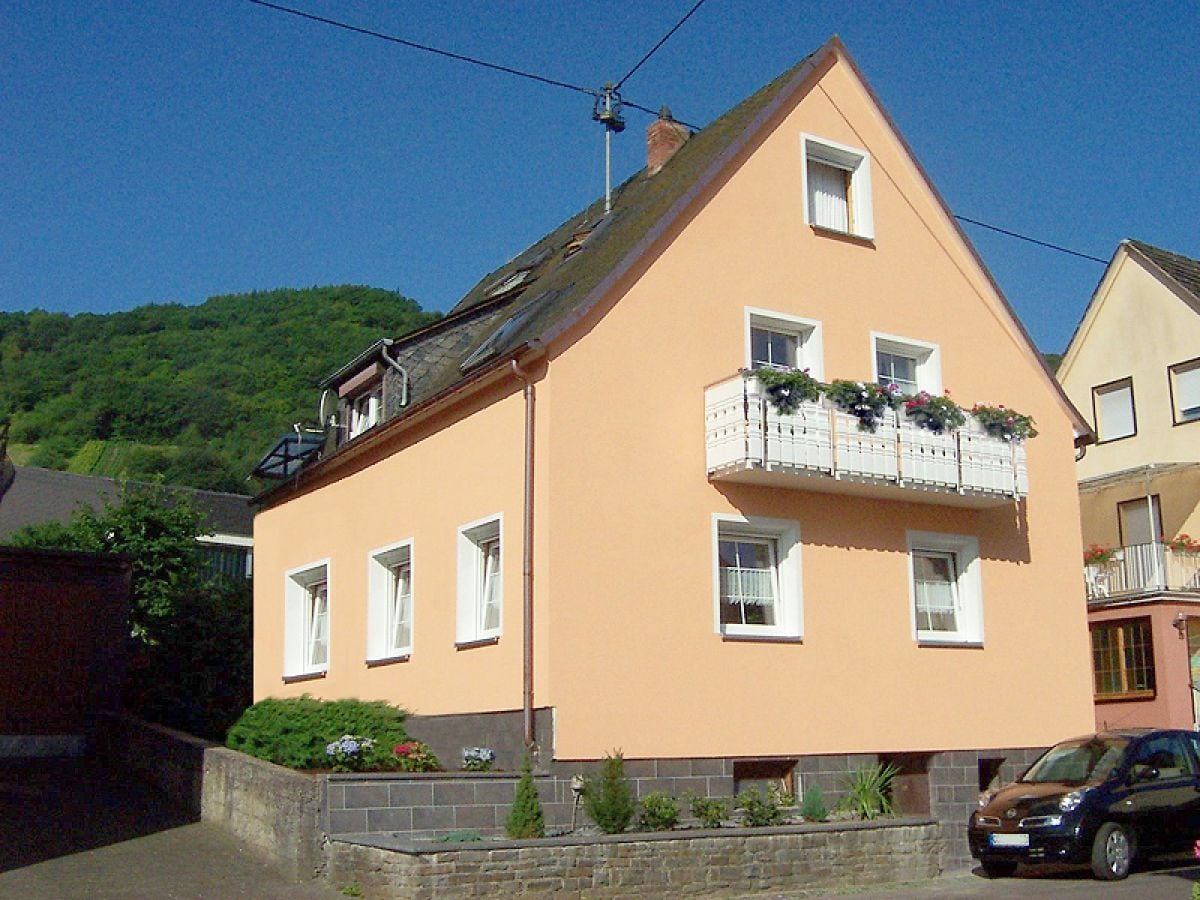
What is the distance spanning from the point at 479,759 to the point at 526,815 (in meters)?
1.37

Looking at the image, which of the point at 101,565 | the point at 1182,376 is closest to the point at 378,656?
the point at 101,565

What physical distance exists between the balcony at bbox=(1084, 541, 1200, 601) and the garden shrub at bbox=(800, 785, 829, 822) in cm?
1326

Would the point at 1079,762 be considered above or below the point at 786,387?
below

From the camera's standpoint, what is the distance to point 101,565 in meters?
23.1

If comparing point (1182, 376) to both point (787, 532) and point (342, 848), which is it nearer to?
point (787, 532)

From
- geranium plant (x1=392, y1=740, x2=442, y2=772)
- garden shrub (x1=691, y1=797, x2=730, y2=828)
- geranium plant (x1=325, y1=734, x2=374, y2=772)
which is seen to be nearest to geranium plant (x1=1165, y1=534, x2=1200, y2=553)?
garden shrub (x1=691, y1=797, x2=730, y2=828)

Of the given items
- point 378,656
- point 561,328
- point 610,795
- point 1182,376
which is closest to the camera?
point 610,795

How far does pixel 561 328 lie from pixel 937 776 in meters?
7.65

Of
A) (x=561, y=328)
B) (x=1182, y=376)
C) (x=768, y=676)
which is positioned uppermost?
(x=1182, y=376)

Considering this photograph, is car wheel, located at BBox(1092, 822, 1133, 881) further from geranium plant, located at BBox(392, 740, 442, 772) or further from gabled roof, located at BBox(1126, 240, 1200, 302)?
gabled roof, located at BBox(1126, 240, 1200, 302)

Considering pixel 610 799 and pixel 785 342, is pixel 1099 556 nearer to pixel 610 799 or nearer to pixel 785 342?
pixel 785 342

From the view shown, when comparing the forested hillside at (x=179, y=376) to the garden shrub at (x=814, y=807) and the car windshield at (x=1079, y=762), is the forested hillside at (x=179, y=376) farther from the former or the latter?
the car windshield at (x=1079, y=762)

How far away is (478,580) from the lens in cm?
1695

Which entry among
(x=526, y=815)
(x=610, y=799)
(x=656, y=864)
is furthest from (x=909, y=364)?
(x=656, y=864)
